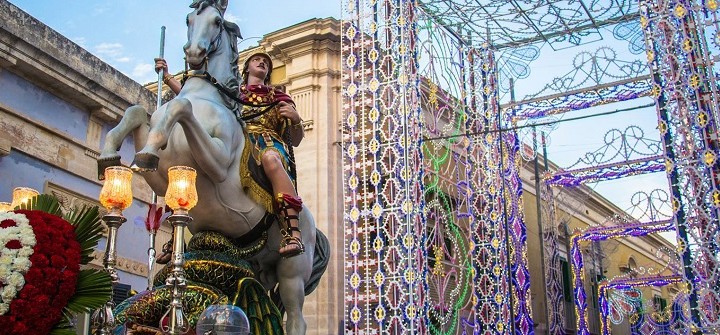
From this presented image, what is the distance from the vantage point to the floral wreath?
3020 millimetres

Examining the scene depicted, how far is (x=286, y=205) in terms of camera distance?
4090 millimetres

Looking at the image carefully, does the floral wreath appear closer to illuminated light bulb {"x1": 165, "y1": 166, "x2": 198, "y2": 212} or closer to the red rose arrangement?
the red rose arrangement

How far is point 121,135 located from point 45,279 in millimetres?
813

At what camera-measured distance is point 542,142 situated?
16734 millimetres

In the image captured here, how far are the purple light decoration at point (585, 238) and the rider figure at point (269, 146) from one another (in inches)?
559

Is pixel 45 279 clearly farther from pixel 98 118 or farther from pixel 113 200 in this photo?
pixel 98 118

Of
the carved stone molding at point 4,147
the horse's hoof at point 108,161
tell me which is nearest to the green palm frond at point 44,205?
the horse's hoof at point 108,161

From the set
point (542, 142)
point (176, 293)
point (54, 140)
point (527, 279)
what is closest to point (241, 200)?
point (176, 293)

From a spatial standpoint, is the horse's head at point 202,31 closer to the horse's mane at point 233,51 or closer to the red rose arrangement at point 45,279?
the horse's mane at point 233,51

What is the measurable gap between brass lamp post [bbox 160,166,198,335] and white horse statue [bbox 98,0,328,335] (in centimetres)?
13

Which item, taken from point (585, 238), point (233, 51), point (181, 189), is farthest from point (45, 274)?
point (585, 238)

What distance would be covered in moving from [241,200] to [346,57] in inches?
323

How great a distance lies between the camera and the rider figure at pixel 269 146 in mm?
4105

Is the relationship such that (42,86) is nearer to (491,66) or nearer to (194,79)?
(194,79)
